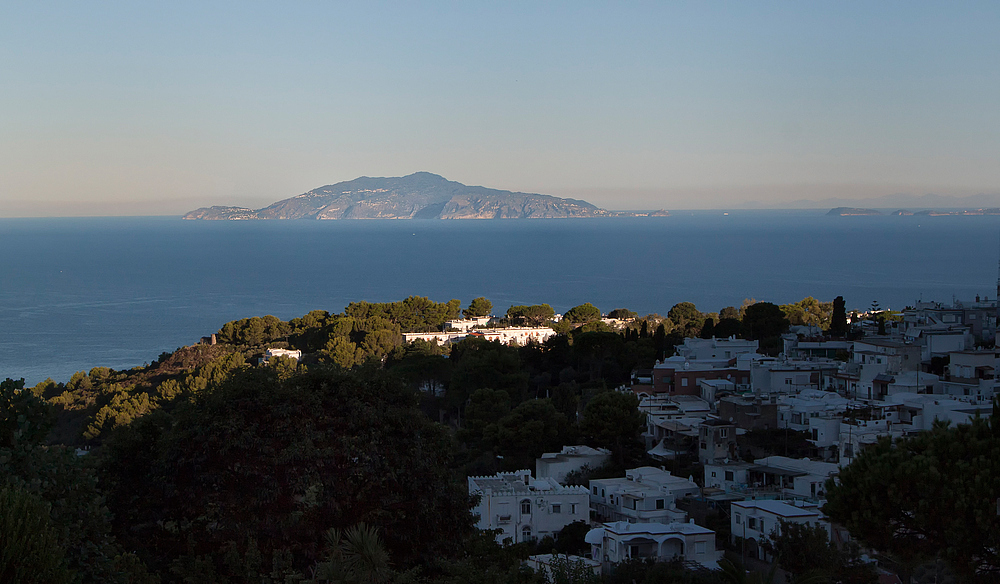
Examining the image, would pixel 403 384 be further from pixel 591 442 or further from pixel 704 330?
pixel 704 330

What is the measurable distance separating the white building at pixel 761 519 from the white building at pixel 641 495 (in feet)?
2.76

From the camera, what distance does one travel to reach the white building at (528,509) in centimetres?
1237

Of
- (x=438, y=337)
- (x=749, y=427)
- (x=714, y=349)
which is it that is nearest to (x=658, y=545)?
(x=749, y=427)

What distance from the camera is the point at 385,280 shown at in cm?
7981

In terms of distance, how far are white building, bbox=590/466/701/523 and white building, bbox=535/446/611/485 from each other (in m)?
1.32

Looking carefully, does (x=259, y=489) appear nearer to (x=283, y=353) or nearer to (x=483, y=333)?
(x=283, y=353)

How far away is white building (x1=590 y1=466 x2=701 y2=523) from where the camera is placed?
12188mm

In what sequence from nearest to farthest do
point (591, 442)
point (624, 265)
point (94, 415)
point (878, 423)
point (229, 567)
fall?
point (229, 567) < point (878, 423) < point (591, 442) < point (94, 415) < point (624, 265)

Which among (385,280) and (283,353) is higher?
(283,353)

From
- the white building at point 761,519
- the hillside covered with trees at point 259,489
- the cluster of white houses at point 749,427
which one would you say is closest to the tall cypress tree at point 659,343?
the cluster of white houses at point 749,427

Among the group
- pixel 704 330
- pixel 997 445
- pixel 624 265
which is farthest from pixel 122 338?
pixel 624 265

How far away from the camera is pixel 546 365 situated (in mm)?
25172

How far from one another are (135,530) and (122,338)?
44.6m

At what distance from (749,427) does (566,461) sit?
3.50 meters
